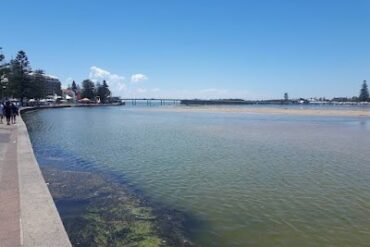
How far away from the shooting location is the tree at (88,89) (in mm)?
173125

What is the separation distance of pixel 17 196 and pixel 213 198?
17.0ft

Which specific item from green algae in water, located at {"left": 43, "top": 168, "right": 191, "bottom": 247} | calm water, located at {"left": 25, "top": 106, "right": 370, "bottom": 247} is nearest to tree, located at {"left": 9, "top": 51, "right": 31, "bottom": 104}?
calm water, located at {"left": 25, "top": 106, "right": 370, "bottom": 247}

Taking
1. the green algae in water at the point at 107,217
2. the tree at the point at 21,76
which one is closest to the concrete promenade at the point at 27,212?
the green algae in water at the point at 107,217

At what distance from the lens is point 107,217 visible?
30.9 feet

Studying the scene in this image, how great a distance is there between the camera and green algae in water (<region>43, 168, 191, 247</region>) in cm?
800

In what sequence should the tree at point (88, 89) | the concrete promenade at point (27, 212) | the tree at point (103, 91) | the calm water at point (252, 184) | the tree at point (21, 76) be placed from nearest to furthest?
the concrete promenade at point (27, 212)
the calm water at point (252, 184)
the tree at point (21, 76)
the tree at point (88, 89)
the tree at point (103, 91)

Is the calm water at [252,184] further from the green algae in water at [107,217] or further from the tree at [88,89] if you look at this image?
the tree at [88,89]

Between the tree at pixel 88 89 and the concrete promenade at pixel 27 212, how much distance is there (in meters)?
165

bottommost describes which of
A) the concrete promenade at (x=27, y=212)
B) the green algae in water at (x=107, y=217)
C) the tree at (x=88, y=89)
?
the green algae in water at (x=107, y=217)

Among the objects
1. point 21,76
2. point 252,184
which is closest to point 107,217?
point 252,184

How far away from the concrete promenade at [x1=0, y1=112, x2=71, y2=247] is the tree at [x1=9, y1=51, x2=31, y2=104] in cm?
8356

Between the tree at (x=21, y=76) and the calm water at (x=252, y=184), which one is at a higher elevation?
the tree at (x=21, y=76)

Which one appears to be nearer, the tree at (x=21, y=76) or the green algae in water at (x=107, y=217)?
the green algae in water at (x=107, y=217)

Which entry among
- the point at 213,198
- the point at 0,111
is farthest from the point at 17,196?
the point at 0,111
